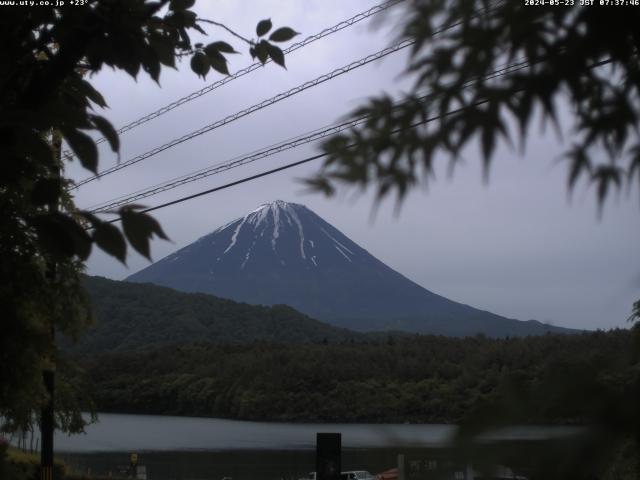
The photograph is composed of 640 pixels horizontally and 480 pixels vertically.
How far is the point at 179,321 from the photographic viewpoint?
34.5 m

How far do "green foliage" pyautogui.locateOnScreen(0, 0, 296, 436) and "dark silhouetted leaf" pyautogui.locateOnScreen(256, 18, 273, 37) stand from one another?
0.15m

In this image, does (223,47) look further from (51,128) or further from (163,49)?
(51,128)

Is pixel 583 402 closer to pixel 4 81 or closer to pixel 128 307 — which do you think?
pixel 4 81

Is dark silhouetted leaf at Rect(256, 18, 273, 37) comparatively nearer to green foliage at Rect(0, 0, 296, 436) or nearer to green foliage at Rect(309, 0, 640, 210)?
green foliage at Rect(0, 0, 296, 436)

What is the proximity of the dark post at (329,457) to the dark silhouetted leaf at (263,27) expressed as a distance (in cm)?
929

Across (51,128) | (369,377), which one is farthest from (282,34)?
(369,377)

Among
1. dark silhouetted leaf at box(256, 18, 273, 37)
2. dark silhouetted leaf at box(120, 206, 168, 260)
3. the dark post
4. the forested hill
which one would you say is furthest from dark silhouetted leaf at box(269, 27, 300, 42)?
the forested hill

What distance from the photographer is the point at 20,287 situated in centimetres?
329

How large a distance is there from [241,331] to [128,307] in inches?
497

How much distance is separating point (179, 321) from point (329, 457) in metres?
23.7

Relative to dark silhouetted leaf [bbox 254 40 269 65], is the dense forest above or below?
below

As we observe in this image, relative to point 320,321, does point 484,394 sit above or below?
below

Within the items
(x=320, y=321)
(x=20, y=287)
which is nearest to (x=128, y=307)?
(x=320, y=321)

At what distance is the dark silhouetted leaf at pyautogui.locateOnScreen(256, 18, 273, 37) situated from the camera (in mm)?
2807
